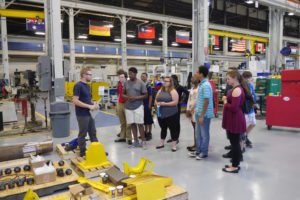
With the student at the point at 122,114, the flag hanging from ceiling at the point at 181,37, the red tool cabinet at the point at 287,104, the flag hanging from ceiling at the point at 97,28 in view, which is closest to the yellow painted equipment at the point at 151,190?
A: the student at the point at 122,114

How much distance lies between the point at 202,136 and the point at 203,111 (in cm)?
47

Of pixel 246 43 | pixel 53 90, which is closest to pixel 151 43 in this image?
pixel 246 43

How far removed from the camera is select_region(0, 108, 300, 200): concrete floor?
2822 mm

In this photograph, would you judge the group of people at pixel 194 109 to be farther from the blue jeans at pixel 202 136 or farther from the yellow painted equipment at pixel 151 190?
the yellow painted equipment at pixel 151 190

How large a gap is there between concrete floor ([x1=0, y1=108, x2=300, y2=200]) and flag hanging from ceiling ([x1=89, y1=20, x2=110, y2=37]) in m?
9.26

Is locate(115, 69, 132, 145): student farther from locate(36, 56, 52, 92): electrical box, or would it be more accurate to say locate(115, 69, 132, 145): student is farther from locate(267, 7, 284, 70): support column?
locate(267, 7, 284, 70): support column

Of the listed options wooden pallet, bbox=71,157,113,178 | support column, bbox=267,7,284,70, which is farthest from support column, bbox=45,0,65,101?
support column, bbox=267,7,284,70

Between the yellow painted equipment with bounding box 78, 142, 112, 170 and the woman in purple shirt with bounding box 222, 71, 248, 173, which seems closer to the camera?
the woman in purple shirt with bounding box 222, 71, 248, 173

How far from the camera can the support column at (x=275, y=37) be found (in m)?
11.1

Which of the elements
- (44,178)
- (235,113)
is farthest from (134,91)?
(44,178)

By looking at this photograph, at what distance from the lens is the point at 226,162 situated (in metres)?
3.79

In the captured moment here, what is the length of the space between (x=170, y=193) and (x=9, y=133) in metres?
4.78

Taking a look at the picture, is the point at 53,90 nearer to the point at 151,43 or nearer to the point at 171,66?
the point at 171,66

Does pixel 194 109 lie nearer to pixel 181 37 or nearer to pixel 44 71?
pixel 44 71
